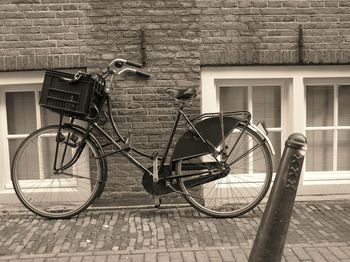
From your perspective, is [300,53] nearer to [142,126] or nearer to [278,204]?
[142,126]

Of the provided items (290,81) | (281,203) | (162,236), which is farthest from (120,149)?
(281,203)

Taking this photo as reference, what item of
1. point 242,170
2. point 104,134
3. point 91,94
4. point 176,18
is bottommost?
point 242,170

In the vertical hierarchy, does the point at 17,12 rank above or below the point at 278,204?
above

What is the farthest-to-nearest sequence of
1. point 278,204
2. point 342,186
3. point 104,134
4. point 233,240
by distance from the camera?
point 342,186
point 104,134
point 233,240
point 278,204

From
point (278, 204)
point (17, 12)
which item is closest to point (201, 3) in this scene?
point (17, 12)

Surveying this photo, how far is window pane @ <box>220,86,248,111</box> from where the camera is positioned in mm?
5570

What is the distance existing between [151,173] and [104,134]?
59cm

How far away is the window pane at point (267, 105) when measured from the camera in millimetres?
5598

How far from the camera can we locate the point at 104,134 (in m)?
4.84

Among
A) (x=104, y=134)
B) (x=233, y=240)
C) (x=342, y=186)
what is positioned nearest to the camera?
(x=233, y=240)

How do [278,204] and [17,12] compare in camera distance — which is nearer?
[278,204]

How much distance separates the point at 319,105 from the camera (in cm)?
569

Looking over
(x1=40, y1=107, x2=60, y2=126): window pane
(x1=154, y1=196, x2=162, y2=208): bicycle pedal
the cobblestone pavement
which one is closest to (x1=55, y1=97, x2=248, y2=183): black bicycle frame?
(x1=154, y1=196, x2=162, y2=208): bicycle pedal

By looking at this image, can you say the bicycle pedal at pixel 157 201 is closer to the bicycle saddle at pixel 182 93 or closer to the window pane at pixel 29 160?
the bicycle saddle at pixel 182 93
